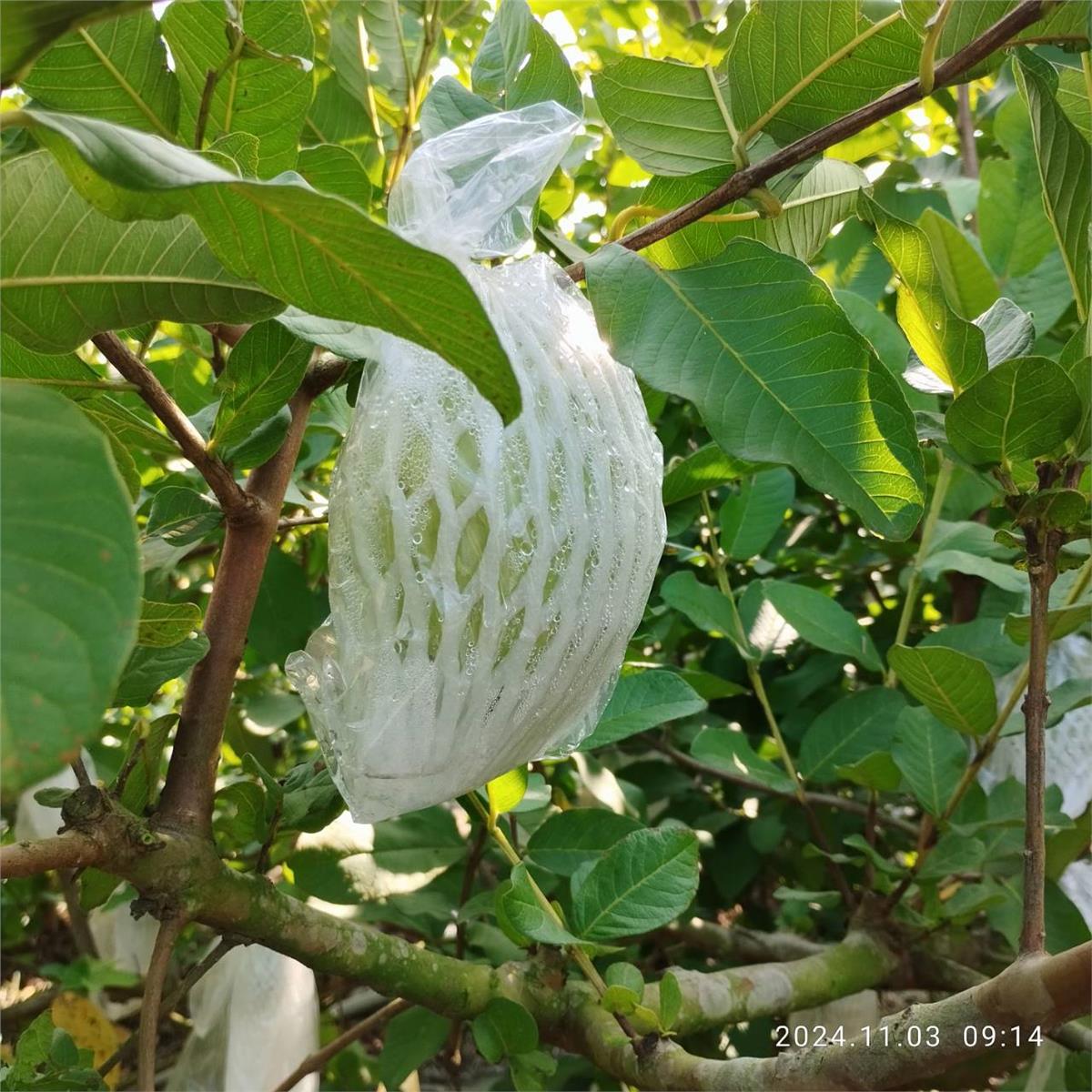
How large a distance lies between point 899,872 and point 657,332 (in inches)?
23.8

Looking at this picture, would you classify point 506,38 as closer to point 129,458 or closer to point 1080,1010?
point 129,458

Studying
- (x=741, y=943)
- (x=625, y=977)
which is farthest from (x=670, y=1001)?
(x=741, y=943)

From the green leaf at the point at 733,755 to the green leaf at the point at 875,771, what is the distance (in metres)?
0.06

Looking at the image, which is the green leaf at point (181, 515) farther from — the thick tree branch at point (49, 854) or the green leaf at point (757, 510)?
the green leaf at point (757, 510)

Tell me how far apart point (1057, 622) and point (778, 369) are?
294mm

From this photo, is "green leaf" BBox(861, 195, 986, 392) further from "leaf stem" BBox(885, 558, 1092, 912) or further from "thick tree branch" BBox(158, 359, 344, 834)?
"thick tree branch" BBox(158, 359, 344, 834)

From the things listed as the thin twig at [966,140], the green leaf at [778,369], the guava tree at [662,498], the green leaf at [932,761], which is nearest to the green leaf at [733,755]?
the guava tree at [662,498]

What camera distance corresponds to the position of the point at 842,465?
58cm

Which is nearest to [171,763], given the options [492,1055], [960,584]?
[492,1055]

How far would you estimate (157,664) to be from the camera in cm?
63

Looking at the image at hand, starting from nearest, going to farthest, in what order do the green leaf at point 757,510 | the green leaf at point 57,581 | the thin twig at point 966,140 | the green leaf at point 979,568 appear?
the green leaf at point 57,581
the green leaf at point 979,568
the green leaf at point 757,510
the thin twig at point 966,140

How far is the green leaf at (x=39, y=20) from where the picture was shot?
35 cm

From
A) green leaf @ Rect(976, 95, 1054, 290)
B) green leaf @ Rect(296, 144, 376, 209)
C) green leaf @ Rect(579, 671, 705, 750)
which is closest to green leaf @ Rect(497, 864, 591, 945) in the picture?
green leaf @ Rect(579, 671, 705, 750)
